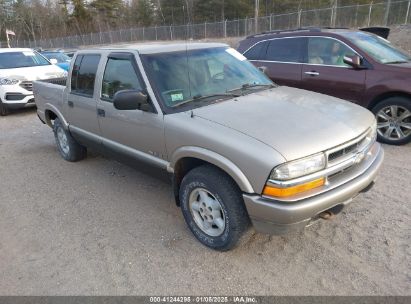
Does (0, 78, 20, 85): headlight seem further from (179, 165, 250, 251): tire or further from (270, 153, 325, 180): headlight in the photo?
(270, 153, 325, 180): headlight

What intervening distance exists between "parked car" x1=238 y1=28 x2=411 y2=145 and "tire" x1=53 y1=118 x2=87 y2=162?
328 cm

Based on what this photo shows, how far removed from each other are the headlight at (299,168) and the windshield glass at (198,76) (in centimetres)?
123

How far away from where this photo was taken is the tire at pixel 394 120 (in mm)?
5359

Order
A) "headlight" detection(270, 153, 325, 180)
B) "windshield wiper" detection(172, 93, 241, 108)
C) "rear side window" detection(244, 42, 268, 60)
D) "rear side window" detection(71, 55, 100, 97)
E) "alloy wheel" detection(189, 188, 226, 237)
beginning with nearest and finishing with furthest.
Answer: "headlight" detection(270, 153, 325, 180) → "alloy wheel" detection(189, 188, 226, 237) → "windshield wiper" detection(172, 93, 241, 108) → "rear side window" detection(71, 55, 100, 97) → "rear side window" detection(244, 42, 268, 60)

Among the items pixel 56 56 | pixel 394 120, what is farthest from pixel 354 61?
pixel 56 56

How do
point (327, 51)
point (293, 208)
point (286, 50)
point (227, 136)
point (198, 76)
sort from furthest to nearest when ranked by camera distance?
1. point (286, 50)
2. point (327, 51)
3. point (198, 76)
4. point (227, 136)
5. point (293, 208)

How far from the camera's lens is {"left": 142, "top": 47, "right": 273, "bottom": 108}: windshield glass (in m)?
3.45

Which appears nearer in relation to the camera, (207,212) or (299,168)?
(299,168)

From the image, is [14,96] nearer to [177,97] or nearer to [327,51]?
[177,97]

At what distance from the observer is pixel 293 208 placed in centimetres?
253

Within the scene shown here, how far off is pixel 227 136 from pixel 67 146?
12.6 feet

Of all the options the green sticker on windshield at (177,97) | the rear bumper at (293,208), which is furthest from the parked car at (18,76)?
the rear bumper at (293,208)

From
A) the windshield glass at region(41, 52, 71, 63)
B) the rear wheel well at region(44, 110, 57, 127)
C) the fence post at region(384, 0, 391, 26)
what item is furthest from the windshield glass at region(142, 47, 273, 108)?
the fence post at region(384, 0, 391, 26)

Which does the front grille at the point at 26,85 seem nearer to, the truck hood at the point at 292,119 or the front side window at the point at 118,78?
the front side window at the point at 118,78
